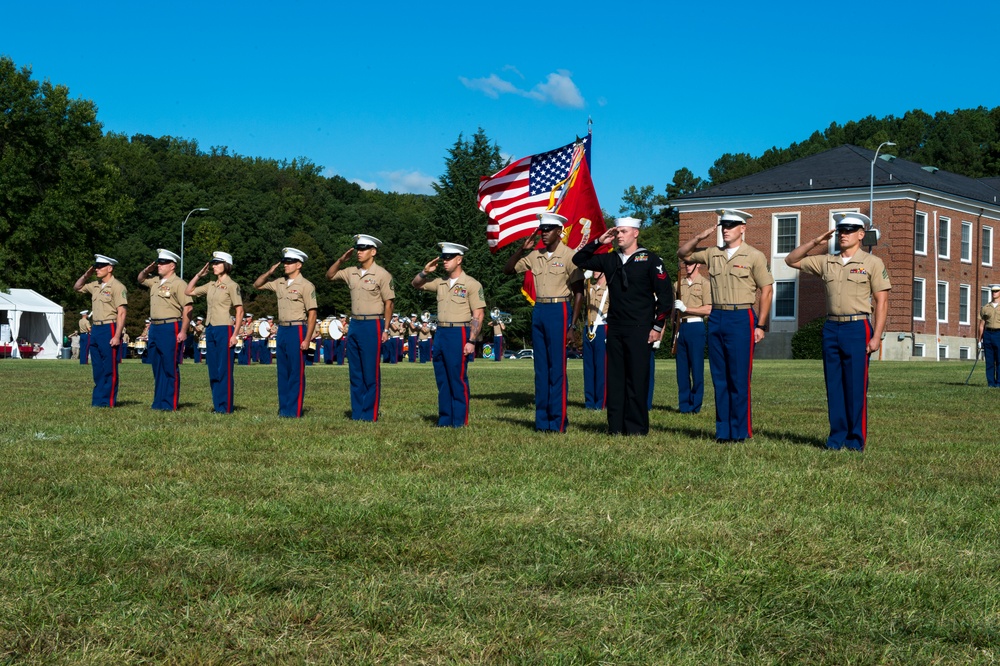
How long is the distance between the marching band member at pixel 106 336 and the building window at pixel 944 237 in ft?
184

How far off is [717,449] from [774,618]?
608 cm

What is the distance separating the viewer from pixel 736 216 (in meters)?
11.6

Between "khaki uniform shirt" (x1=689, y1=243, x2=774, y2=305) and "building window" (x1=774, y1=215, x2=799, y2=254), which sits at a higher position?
"building window" (x1=774, y1=215, x2=799, y2=254)

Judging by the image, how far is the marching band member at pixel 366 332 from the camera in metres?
13.9

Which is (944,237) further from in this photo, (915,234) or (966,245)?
(915,234)

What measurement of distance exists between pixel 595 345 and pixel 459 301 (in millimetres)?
4816

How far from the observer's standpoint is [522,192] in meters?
18.9

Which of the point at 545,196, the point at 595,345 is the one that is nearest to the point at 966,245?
the point at 545,196

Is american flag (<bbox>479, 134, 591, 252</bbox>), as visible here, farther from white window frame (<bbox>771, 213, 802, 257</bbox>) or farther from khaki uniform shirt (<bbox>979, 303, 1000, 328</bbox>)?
white window frame (<bbox>771, 213, 802, 257</bbox>)

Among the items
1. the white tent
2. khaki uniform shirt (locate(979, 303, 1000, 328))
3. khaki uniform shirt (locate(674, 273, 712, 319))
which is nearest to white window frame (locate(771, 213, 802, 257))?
the white tent

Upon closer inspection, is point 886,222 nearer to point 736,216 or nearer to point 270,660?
point 736,216

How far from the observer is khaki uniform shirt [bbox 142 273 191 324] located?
1591 cm

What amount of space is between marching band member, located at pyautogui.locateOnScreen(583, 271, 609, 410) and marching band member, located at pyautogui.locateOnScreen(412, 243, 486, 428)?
12.0 ft

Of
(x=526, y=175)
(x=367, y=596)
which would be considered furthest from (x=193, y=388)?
(x=367, y=596)
